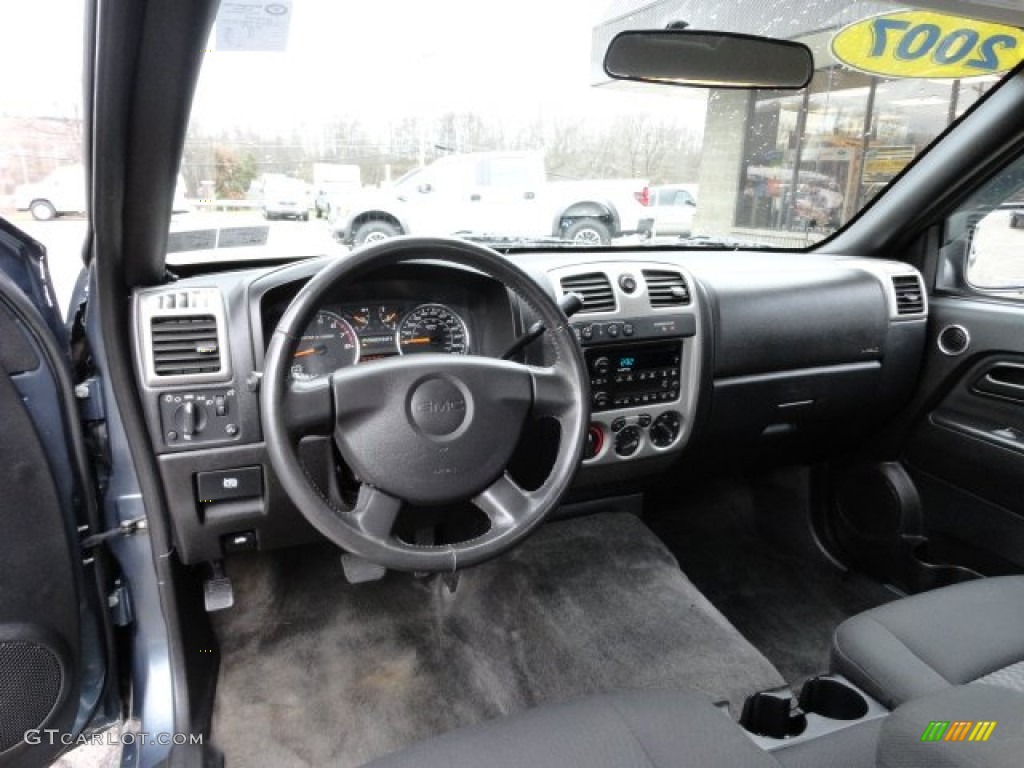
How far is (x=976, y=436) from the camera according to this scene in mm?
2346

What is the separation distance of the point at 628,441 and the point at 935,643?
92cm

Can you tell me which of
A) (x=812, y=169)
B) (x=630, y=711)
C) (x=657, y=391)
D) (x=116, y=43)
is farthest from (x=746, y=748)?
(x=812, y=169)

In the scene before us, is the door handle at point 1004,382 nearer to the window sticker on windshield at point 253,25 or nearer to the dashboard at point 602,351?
the dashboard at point 602,351

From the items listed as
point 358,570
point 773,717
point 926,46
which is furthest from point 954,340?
point 358,570

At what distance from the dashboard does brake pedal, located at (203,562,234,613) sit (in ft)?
0.67

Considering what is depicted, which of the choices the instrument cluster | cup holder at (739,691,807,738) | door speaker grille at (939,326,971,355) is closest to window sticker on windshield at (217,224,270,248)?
the instrument cluster

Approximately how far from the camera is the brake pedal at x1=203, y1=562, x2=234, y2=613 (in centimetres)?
192

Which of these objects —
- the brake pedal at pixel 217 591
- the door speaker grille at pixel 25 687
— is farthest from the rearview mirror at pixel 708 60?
the door speaker grille at pixel 25 687

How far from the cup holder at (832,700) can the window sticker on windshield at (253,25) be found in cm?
159

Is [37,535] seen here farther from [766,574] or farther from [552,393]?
[766,574]

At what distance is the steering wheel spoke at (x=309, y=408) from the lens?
129 cm

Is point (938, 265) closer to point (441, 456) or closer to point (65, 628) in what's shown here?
point (441, 456)

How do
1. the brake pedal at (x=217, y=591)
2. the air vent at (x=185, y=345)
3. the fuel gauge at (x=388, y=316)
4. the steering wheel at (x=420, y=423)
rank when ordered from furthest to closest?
1. the brake pedal at (x=217, y=591)
2. the fuel gauge at (x=388, y=316)
3. the air vent at (x=185, y=345)
4. the steering wheel at (x=420, y=423)

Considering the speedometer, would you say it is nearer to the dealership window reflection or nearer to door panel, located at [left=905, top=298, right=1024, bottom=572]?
the dealership window reflection
